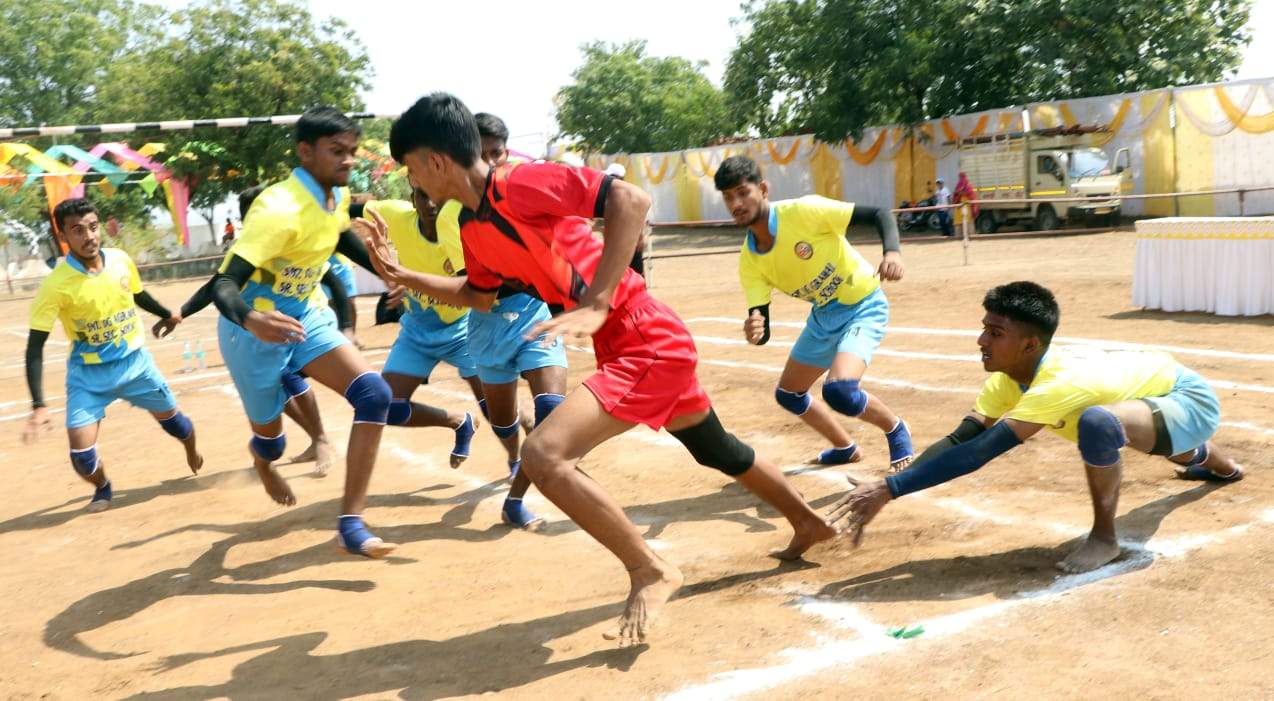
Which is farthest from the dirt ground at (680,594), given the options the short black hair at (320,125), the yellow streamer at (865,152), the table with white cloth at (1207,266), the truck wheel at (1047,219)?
the yellow streamer at (865,152)

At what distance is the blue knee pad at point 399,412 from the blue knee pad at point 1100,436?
4.10 metres

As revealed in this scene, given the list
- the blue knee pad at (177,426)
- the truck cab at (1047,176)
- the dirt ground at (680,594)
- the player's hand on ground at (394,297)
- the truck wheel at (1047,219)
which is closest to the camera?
the dirt ground at (680,594)

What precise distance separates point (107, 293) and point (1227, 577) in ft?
22.1

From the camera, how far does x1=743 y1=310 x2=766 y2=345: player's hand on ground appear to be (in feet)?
21.3

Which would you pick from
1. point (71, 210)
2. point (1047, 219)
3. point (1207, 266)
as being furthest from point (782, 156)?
point (71, 210)

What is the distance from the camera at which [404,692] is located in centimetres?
409

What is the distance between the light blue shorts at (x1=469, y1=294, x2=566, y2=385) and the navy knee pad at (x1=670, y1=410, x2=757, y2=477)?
69.6 inches

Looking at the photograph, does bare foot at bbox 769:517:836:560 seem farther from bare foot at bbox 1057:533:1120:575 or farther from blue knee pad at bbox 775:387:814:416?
blue knee pad at bbox 775:387:814:416

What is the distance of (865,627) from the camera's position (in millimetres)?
4258

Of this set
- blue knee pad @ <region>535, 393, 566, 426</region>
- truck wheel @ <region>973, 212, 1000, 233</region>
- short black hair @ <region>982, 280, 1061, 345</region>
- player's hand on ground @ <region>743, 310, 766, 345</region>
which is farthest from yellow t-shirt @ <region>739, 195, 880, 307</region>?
truck wheel @ <region>973, 212, 1000, 233</region>

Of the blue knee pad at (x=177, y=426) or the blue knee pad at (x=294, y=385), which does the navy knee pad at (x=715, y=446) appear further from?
the blue knee pad at (x=177, y=426)

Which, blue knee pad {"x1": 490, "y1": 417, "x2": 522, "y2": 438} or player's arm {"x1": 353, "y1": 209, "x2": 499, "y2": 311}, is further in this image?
blue knee pad {"x1": 490, "y1": 417, "x2": 522, "y2": 438}

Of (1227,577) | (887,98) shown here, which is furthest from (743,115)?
(1227,577)

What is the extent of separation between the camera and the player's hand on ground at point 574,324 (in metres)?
3.79
